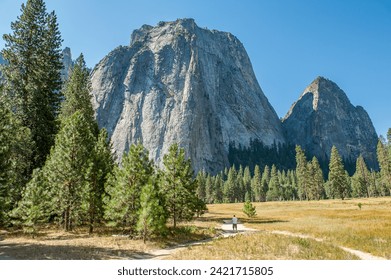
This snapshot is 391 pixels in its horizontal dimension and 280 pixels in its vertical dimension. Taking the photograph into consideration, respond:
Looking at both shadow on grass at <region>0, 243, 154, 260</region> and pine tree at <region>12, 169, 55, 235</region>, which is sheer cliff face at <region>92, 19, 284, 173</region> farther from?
shadow on grass at <region>0, 243, 154, 260</region>

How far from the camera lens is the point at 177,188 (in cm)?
3041

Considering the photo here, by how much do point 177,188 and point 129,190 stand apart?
8357 mm

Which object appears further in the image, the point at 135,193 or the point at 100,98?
the point at 100,98

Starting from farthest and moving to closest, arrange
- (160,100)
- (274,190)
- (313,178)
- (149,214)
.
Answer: (160,100) → (274,190) → (313,178) → (149,214)

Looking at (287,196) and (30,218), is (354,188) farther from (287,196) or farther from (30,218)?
(30,218)

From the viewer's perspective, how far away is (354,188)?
11844cm

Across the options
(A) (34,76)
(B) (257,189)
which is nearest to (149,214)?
(A) (34,76)

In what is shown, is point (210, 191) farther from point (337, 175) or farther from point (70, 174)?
point (70, 174)

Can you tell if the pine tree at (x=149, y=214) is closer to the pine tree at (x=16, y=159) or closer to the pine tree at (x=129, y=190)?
the pine tree at (x=129, y=190)

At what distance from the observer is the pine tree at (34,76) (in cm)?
3288

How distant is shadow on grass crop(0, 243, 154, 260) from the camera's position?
15.4 metres

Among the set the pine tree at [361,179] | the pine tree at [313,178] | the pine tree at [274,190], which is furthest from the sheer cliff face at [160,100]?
the pine tree at [361,179]

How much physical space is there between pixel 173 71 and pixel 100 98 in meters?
49.7
